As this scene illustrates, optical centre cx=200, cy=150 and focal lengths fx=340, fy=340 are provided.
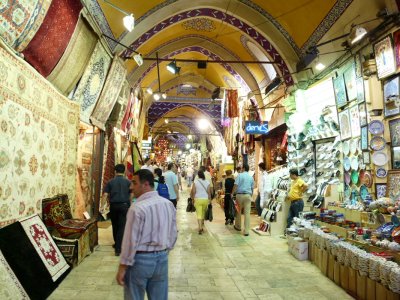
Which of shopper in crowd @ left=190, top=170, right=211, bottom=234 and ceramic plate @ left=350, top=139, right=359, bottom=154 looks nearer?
ceramic plate @ left=350, top=139, right=359, bottom=154

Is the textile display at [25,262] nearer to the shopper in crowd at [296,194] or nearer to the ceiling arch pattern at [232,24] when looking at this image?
the shopper in crowd at [296,194]

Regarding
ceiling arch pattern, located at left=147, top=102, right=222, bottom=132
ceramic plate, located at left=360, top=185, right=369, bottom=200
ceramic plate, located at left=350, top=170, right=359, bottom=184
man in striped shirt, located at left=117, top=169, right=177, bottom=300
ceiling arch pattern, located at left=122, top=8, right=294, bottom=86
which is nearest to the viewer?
man in striped shirt, located at left=117, top=169, right=177, bottom=300

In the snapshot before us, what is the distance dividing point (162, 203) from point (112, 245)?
13.2 feet

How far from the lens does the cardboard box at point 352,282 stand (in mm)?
3658

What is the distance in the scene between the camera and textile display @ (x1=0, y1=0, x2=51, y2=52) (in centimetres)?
341

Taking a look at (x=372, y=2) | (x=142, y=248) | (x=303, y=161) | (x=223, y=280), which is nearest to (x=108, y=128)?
(x=303, y=161)

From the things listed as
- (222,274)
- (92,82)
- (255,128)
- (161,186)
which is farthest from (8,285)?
(255,128)

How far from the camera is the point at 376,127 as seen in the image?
5430 millimetres

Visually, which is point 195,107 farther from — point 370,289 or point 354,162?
point 370,289

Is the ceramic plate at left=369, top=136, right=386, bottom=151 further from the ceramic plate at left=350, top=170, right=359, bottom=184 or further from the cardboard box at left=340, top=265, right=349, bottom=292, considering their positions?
the cardboard box at left=340, top=265, right=349, bottom=292

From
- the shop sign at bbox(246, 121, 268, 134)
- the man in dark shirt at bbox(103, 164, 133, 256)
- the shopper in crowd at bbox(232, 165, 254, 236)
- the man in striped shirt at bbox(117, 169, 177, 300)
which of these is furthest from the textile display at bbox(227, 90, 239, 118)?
the man in striped shirt at bbox(117, 169, 177, 300)

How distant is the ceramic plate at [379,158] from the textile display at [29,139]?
4.91 meters

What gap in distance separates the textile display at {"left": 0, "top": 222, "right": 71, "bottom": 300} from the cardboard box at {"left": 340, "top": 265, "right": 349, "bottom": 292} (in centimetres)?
325

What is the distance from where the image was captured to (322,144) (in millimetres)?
7980
